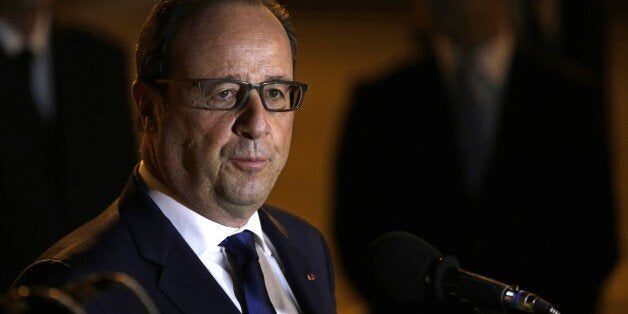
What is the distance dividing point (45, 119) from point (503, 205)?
136 cm

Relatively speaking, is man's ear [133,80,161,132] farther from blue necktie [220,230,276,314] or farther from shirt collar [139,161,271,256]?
blue necktie [220,230,276,314]

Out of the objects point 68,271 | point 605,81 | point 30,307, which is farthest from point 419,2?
point 30,307

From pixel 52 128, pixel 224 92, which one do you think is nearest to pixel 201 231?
pixel 224 92

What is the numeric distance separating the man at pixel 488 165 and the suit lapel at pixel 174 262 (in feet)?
4.31

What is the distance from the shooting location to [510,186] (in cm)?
314

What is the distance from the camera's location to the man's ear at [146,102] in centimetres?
195

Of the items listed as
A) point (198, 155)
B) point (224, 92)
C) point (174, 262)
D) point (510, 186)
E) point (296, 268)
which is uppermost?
point (224, 92)

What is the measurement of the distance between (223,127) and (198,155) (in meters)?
0.07

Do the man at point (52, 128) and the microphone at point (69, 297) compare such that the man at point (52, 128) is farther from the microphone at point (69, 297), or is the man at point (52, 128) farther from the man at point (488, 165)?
the microphone at point (69, 297)

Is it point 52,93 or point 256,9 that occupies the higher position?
point 256,9

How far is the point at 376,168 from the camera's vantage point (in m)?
3.19

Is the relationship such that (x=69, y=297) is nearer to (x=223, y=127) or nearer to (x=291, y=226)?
(x=223, y=127)

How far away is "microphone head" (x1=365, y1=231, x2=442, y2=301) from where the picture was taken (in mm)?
1762

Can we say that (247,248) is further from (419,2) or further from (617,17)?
(617,17)
